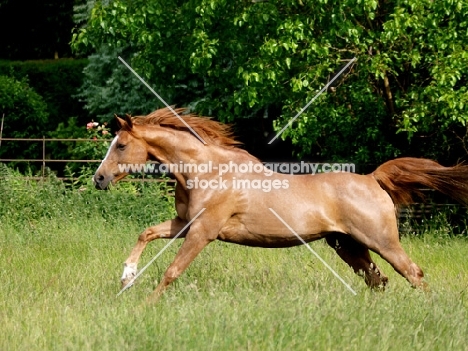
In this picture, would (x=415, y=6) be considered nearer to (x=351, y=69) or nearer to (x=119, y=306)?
(x=351, y=69)

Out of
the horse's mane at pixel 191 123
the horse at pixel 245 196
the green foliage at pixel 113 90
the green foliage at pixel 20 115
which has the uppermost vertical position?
the horse's mane at pixel 191 123

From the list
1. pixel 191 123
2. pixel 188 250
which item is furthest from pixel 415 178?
pixel 188 250

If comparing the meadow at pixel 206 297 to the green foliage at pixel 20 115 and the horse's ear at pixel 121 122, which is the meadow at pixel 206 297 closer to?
the horse's ear at pixel 121 122

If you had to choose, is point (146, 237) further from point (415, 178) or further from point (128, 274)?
point (415, 178)

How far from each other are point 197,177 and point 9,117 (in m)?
13.0

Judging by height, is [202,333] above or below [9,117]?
above

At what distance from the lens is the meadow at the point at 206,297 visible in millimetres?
5223

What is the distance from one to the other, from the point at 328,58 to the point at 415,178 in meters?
3.79

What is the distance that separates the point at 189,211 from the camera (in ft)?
24.0

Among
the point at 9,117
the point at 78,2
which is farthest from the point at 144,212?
the point at 78,2

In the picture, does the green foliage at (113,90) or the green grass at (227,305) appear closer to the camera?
the green grass at (227,305)

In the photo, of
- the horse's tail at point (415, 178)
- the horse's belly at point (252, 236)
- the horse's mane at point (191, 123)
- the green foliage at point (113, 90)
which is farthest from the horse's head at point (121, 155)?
the green foliage at point (113, 90)

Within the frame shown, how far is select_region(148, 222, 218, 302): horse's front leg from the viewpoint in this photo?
7.02m

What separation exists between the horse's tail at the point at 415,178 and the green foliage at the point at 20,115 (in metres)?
12.7
